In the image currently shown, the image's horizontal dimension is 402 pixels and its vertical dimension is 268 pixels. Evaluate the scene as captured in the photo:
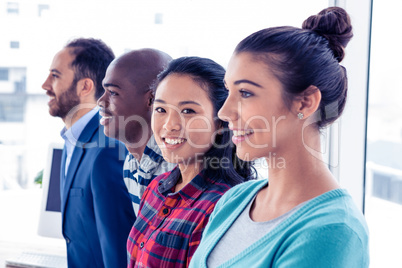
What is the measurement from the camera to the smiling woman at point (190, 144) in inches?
41.7

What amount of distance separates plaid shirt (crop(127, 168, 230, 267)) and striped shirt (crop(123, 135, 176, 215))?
5.5 inches

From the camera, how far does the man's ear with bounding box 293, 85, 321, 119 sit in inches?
32.1

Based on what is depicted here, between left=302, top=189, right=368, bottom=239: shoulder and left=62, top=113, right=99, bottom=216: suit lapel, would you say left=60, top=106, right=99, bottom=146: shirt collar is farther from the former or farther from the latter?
left=302, top=189, right=368, bottom=239: shoulder

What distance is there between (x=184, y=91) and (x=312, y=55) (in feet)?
Result: 1.16

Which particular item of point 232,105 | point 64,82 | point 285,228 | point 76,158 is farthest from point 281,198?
point 64,82

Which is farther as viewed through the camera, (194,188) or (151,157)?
(151,157)

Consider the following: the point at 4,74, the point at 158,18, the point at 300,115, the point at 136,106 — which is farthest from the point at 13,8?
the point at 300,115

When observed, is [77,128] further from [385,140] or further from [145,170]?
[385,140]

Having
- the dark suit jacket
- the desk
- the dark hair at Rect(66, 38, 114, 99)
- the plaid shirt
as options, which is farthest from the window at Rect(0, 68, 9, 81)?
the plaid shirt

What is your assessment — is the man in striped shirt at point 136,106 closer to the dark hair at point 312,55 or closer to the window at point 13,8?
the dark hair at point 312,55

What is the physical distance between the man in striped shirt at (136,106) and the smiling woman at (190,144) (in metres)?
0.22

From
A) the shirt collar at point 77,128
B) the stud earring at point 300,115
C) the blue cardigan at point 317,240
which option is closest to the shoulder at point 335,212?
the blue cardigan at point 317,240

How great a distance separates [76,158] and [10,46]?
48.7 inches

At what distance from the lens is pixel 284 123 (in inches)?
32.8
